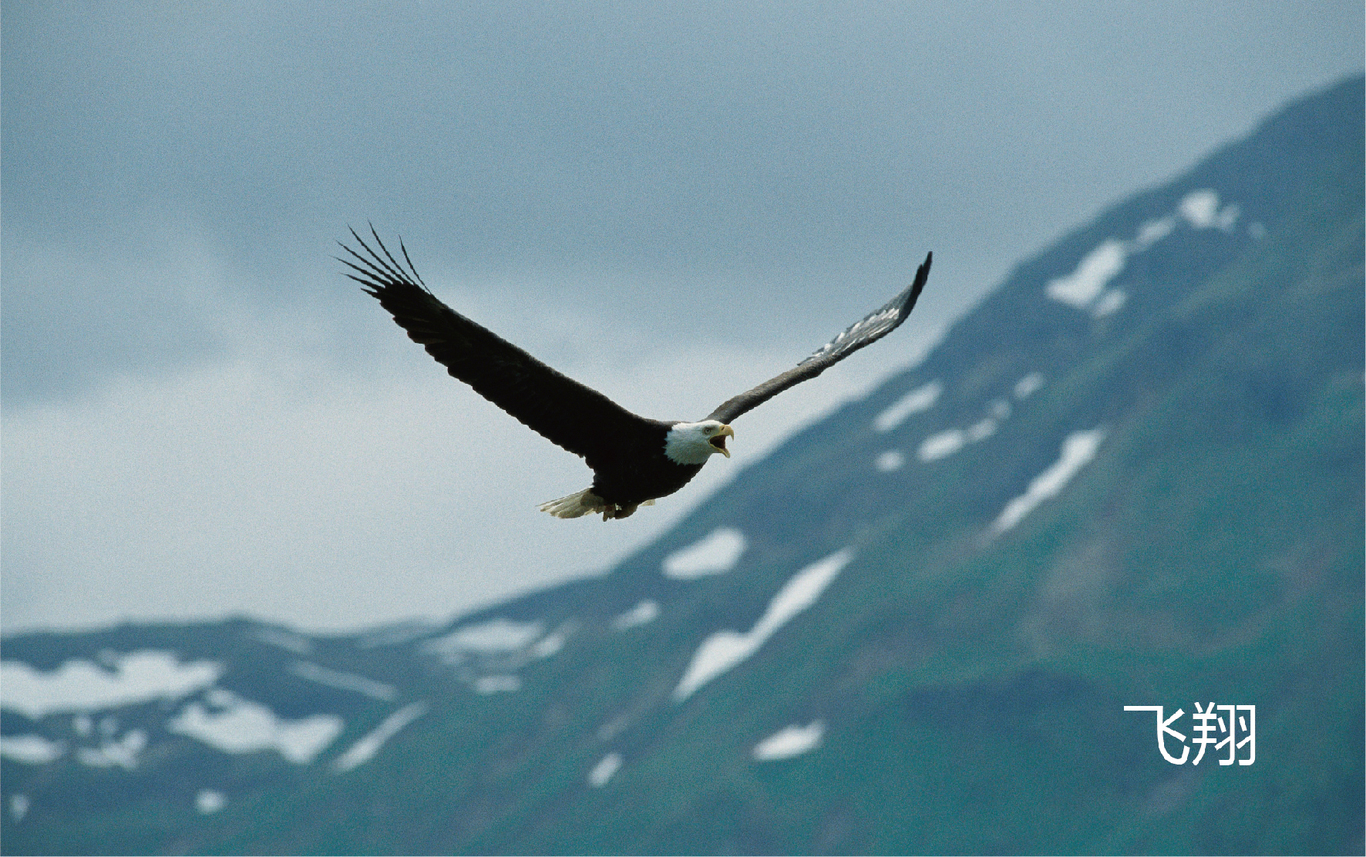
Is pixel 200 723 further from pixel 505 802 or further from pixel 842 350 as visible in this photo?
pixel 842 350

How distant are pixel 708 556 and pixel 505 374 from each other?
167918mm

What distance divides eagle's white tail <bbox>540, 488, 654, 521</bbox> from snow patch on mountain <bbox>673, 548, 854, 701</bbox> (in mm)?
135404

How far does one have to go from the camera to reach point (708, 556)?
608 feet

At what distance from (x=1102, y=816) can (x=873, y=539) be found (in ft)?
173

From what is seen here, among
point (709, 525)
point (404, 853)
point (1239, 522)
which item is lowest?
point (404, 853)

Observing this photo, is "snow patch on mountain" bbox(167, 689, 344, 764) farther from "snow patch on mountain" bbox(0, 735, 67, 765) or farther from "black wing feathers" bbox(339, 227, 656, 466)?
"black wing feathers" bbox(339, 227, 656, 466)

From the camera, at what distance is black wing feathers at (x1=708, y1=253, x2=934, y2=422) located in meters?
19.8

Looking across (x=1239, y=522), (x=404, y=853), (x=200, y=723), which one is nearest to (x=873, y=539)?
(x=1239, y=522)

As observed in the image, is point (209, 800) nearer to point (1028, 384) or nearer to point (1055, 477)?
point (1055, 477)

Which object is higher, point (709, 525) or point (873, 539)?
point (709, 525)

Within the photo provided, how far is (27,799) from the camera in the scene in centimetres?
16675

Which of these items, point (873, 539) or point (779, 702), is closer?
point (779, 702)

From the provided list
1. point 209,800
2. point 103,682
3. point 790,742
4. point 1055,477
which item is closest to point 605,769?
point 790,742

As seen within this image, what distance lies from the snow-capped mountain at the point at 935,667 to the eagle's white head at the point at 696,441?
97.5 m
